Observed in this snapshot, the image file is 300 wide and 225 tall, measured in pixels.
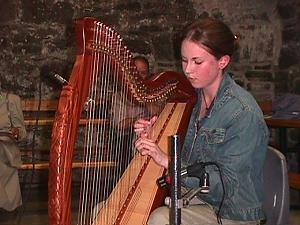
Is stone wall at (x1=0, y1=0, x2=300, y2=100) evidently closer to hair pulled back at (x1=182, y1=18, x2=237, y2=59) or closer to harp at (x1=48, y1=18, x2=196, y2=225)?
harp at (x1=48, y1=18, x2=196, y2=225)

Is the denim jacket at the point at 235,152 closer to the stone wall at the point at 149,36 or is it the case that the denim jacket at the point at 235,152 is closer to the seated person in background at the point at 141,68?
the seated person in background at the point at 141,68

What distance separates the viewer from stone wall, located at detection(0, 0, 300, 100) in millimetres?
4551

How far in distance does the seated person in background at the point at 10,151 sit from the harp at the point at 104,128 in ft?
6.07

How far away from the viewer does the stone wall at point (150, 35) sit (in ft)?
14.9

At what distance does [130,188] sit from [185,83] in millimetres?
452

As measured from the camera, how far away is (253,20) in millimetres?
4938

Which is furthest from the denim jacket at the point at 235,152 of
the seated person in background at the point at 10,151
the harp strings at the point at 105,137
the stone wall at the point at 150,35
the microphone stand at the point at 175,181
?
the stone wall at the point at 150,35

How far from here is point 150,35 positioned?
484 cm

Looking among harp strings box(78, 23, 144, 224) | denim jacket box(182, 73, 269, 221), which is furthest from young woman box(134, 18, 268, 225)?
harp strings box(78, 23, 144, 224)

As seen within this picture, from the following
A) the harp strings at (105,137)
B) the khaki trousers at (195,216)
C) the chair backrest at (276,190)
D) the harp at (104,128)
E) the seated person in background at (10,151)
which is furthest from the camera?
the seated person in background at (10,151)

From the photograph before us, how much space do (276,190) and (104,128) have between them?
532 mm

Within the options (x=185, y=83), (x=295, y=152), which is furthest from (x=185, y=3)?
(x=185, y=83)

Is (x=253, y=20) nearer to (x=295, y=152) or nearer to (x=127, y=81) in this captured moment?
(x=295, y=152)

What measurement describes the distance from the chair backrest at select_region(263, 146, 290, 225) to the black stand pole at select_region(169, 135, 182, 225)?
569 millimetres
